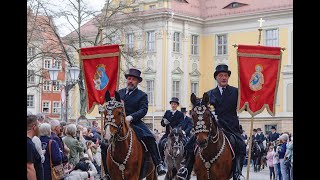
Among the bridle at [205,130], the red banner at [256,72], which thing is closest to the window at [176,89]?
the red banner at [256,72]

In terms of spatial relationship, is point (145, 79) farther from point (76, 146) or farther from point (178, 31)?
point (76, 146)

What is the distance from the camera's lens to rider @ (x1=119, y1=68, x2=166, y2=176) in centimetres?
1264

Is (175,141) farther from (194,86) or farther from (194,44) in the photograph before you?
(194,86)

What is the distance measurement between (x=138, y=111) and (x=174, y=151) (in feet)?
22.5

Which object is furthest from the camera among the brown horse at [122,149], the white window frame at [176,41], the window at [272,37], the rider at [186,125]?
the white window frame at [176,41]

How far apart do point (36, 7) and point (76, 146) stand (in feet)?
78.8

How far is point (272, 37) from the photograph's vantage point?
5381cm

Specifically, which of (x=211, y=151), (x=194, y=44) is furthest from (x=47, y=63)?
(x=211, y=151)

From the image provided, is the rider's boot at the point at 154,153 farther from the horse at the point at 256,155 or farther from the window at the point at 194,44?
the window at the point at 194,44

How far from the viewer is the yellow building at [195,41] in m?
53.8

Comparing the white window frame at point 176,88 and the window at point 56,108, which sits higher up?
the white window frame at point 176,88

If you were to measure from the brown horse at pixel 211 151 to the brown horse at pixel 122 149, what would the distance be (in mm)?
1187

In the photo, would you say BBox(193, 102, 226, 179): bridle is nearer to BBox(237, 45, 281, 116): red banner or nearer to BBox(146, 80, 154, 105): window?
BBox(237, 45, 281, 116): red banner
